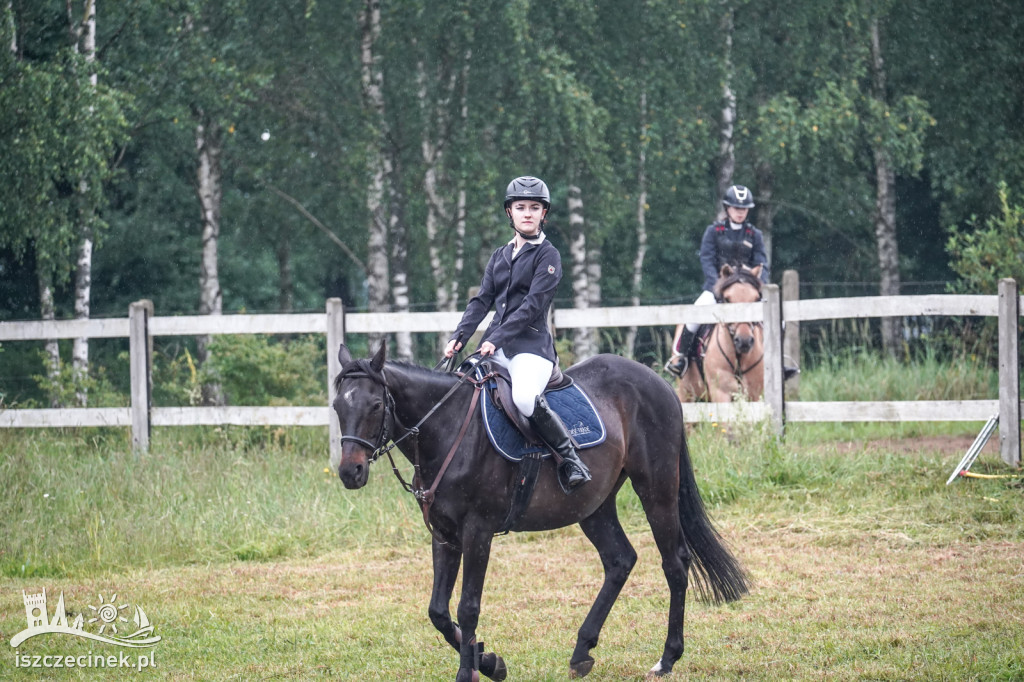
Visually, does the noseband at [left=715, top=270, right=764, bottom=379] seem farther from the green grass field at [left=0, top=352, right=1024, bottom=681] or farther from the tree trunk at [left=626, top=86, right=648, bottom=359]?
the tree trunk at [left=626, top=86, right=648, bottom=359]

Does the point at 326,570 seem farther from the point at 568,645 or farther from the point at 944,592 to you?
the point at 944,592

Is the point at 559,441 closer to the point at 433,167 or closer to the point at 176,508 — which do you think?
the point at 176,508

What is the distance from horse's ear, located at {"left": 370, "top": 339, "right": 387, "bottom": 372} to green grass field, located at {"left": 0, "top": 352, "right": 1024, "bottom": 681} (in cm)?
167

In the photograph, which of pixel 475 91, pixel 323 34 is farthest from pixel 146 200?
pixel 475 91

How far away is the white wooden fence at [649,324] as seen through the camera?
917 cm

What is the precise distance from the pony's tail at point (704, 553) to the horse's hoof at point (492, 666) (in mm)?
1375

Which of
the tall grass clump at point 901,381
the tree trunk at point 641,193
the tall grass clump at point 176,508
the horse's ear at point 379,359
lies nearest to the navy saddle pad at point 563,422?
the horse's ear at point 379,359

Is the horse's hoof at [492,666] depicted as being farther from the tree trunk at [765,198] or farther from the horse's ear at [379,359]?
the tree trunk at [765,198]

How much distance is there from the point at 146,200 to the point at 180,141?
2.07m

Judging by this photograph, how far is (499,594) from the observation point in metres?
7.12

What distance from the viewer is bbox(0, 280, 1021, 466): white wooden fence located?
30.1 feet

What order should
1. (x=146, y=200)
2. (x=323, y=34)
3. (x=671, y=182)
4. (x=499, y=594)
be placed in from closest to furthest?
(x=499, y=594) < (x=323, y=34) < (x=671, y=182) < (x=146, y=200)

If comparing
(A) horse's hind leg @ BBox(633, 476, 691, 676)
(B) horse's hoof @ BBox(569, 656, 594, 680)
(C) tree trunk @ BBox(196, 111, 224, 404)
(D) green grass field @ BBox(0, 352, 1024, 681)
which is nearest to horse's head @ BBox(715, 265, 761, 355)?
(D) green grass field @ BBox(0, 352, 1024, 681)

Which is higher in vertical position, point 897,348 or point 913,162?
point 913,162
